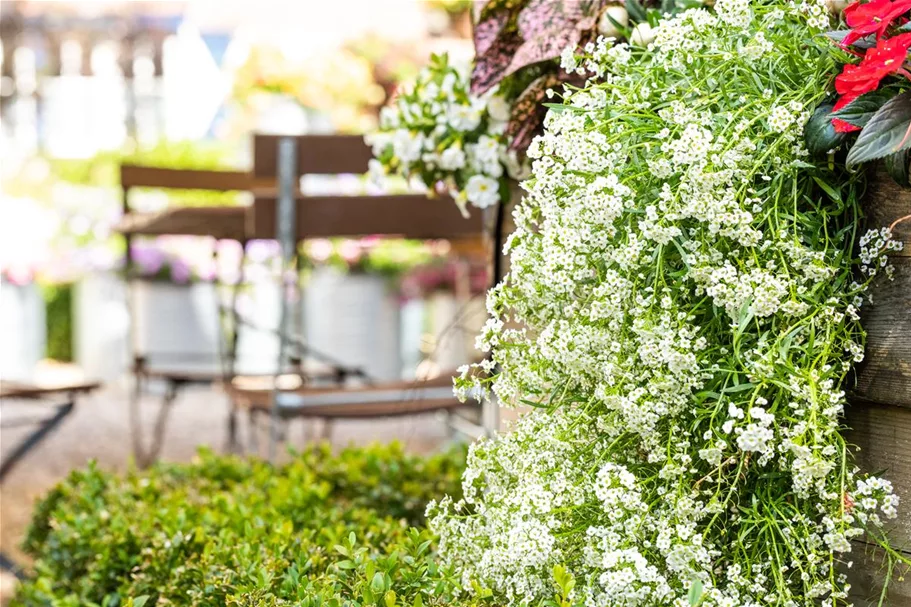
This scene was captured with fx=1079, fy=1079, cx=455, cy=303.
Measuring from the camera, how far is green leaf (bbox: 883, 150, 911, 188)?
3.04 ft

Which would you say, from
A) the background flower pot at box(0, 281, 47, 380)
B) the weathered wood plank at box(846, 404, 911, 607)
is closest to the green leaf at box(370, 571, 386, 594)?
the weathered wood plank at box(846, 404, 911, 607)

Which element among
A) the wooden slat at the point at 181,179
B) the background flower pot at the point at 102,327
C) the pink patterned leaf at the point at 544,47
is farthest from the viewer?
the background flower pot at the point at 102,327

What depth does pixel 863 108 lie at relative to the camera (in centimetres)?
96

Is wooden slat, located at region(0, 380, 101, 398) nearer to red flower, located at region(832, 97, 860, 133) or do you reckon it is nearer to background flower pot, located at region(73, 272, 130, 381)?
background flower pot, located at region(73, 272, 130, 381)

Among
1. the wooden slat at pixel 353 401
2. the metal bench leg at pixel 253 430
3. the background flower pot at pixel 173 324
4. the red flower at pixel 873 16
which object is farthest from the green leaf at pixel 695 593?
the background flower pot at pixel 173 324

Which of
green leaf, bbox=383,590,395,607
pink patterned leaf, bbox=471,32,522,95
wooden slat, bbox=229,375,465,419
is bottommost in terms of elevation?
wooden slat, bbox=229,375,465,419

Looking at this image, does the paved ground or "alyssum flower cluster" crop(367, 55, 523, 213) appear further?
the paved ground

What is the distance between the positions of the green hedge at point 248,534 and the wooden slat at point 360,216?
1.10 metres

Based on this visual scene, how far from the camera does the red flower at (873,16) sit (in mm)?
908

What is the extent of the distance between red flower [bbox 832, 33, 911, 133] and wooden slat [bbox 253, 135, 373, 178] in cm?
242

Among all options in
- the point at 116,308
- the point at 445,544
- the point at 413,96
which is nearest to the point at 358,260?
the point at 116,308

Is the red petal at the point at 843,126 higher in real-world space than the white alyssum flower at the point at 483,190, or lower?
higher

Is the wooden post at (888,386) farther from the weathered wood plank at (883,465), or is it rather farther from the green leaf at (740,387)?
the green leaf at (740,387)

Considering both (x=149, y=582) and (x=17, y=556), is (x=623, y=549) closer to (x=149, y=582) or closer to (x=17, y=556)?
(x=149, y=582)
